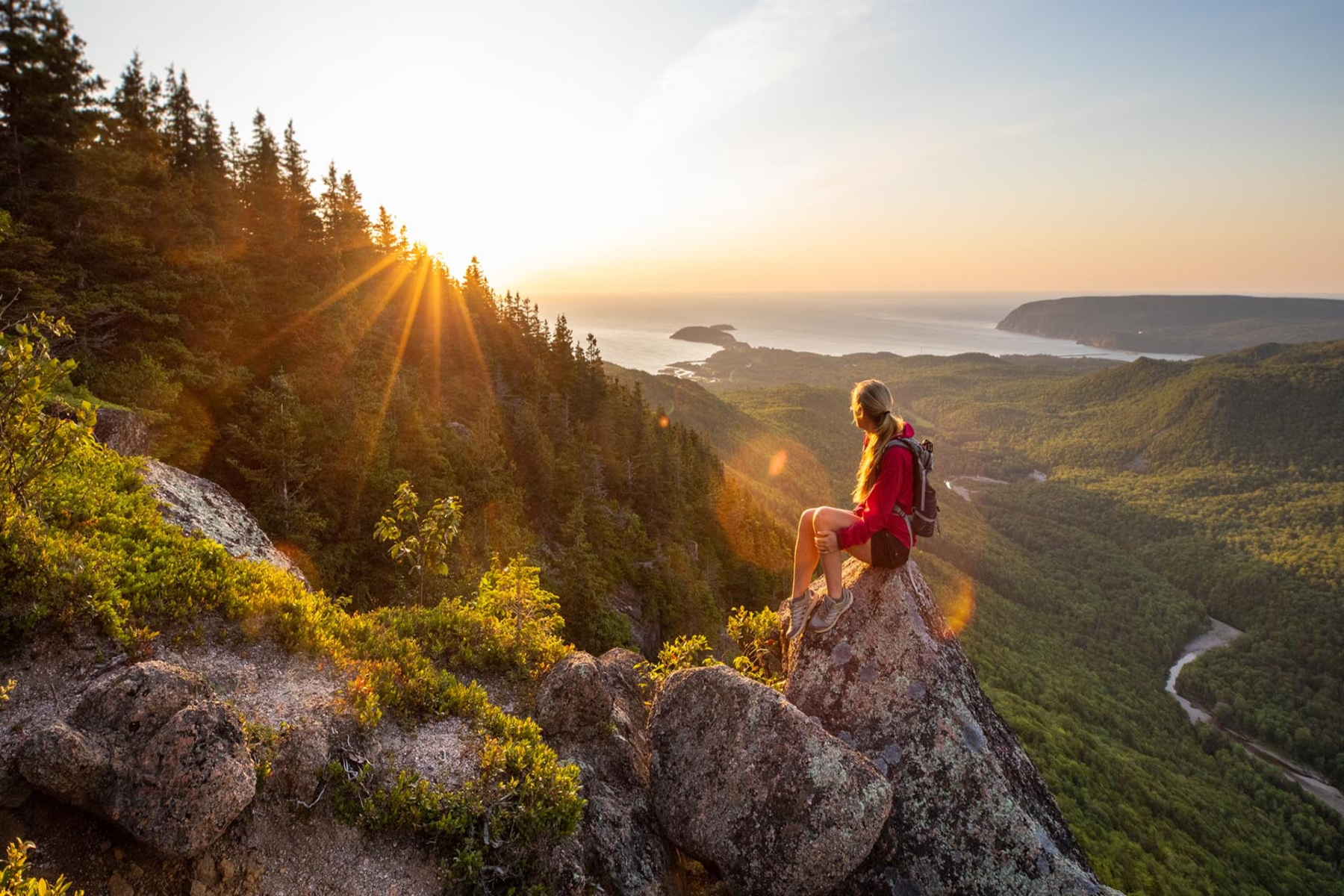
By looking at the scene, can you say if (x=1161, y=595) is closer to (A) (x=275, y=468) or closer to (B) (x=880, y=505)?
(B) (x=880, y=505)

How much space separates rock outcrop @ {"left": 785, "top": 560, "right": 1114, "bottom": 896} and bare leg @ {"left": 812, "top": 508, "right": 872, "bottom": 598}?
0.93m

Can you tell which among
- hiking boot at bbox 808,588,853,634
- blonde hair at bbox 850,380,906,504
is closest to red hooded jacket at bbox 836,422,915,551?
blonde hair at bbox 850,380,906,504

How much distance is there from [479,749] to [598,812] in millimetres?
2128

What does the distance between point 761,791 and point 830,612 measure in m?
3.23

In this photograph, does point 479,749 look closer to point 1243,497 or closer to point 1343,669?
point 1343,669

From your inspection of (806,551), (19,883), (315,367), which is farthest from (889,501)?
(315,367)

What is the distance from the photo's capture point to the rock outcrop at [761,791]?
760 cm

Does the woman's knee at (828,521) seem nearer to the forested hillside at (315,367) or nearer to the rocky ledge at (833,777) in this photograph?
the rocky ledge at (833,777)

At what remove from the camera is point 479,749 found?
8375mm

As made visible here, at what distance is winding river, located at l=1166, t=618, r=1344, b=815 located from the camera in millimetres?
79688

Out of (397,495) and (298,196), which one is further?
(298,196)

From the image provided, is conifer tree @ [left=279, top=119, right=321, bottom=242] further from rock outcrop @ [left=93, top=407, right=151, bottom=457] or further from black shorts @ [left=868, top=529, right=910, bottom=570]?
black shorts @ [left=868, top=529, right=910, bottom=570]

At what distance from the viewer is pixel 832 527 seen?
8.76 meters

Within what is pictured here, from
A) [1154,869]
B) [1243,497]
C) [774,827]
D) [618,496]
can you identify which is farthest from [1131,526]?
[774,827]
